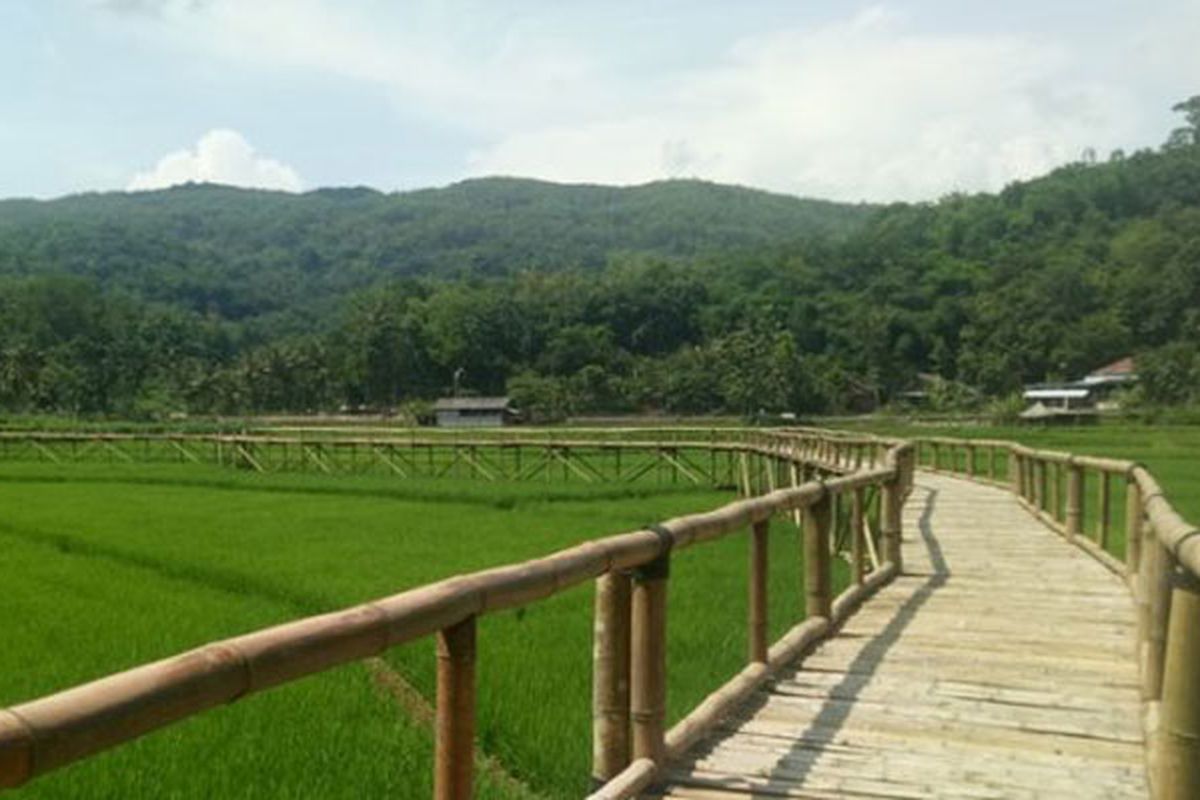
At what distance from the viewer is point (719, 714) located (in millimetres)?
5199

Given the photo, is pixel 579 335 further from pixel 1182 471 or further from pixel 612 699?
pixel 612 699

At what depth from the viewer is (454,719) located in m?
3.21

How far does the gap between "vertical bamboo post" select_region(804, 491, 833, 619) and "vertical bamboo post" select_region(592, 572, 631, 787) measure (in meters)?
2.81

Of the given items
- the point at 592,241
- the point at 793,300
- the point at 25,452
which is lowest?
the point at 25,452

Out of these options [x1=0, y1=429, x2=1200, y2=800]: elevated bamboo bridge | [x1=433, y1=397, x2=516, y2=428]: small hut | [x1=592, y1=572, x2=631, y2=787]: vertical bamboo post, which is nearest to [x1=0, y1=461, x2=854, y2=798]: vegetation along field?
[x1=0, y1=429, x2=1200, y2=800]: elevated bamboo bridge

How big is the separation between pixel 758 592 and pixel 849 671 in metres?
0.80

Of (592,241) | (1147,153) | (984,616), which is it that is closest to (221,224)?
(592,241)

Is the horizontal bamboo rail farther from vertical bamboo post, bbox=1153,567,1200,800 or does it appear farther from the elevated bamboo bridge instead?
vertical bamboo post, bbox=1153,567,1200,800

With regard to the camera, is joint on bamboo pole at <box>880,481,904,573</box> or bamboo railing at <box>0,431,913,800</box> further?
joint on bamboo pole at <box>880,481,904,573</box>

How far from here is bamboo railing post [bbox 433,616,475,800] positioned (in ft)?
10.5

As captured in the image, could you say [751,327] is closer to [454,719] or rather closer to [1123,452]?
[1123,452]

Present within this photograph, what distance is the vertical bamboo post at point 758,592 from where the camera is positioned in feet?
19.1

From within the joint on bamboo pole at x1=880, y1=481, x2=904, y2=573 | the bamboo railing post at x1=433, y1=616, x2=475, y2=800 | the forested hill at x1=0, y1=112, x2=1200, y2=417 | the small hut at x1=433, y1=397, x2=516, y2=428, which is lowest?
the small hut at x1=433, y1=397, x2=516, y2=428

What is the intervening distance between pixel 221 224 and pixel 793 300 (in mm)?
118293
